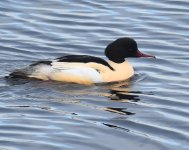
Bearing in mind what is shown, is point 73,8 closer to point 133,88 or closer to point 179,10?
point 179,10

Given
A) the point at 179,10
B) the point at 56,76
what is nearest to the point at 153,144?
the point at 56,76

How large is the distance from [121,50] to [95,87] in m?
1.33

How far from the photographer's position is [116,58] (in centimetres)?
1772

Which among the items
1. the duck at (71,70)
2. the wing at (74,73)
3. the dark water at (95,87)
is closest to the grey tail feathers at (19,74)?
the duck at (71,70)

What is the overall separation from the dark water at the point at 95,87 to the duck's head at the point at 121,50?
42 centimetres

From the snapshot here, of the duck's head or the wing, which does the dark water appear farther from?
the duck's head

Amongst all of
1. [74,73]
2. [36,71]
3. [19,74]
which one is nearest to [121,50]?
[74,73]

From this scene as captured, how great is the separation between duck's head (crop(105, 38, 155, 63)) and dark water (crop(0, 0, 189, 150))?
417 mm

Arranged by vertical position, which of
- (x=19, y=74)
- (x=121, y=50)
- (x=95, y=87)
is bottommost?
(x=95, y=87)

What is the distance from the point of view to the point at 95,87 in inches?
656

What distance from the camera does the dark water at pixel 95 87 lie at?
13.2 metres

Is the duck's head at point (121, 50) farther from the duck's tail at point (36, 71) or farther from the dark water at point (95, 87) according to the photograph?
the duck's tail at point (36, 71)

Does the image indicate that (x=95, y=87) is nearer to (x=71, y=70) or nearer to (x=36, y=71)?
(x=71, y=70)

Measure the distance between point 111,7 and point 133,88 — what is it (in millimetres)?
6737
